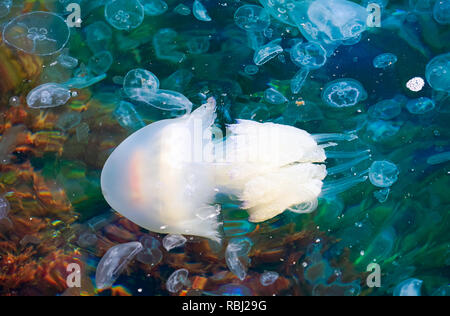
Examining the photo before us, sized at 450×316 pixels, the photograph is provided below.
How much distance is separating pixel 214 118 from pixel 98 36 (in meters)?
1.29

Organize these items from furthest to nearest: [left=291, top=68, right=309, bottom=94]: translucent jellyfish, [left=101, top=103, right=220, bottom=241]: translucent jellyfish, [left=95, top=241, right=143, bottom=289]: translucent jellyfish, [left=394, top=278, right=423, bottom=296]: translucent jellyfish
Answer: [left=394, top=278, right=423, bottom=296]: translucent jellyfish, [left=291, top=68, right=309, bottom=94]: translucent jellyfish, [left=95, top=241, right=143, bottom=289]: translucent jellyfish, [left=101, top=103, right=220, bottom=241]: translucent jellyfish

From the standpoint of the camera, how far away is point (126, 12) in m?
3.21

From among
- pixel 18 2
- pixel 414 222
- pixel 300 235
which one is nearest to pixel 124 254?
pixel 300 235

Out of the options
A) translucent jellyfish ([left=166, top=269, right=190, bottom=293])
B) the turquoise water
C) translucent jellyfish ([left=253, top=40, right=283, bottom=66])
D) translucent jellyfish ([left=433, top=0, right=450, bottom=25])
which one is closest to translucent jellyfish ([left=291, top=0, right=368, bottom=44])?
the turquoise water

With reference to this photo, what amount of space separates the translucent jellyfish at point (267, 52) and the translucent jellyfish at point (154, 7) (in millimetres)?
915

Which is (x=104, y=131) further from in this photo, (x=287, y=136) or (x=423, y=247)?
(x=423, y=247)

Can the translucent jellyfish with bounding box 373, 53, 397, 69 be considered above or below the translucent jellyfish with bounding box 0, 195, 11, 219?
above

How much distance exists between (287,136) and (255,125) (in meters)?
0.30

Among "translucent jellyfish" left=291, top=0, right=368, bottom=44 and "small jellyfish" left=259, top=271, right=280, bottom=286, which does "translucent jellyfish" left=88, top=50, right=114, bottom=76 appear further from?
"small jellyfish" left=259, top=271, right=280, bottom=286

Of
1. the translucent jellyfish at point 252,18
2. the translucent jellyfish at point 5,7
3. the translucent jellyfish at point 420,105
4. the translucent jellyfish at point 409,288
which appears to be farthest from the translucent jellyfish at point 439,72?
the translucent jellyfish at point 5,7

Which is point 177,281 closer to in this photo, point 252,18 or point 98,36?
point 98,36

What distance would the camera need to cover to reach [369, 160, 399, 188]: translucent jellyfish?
3.45 meters

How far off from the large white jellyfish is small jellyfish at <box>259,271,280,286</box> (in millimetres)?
515

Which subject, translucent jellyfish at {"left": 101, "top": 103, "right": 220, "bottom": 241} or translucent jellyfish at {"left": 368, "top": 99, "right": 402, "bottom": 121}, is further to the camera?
translucent jellyfish at {"left": 368, "top": 99, "right": 402, "bottom": 121}
